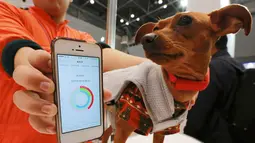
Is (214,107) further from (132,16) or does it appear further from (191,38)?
(132,16)

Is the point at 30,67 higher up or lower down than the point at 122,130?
higher up

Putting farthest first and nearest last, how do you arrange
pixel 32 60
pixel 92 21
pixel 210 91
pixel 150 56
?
1. pixel 92 21
2. pixel 210 91
3. pixel 150 56
4. pixel 32 60

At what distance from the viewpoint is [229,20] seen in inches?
20.7

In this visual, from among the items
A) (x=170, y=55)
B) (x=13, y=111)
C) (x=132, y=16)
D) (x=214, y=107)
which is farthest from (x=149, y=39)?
(x=132, y=16)

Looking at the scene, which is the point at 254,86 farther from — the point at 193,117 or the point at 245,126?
the point at 193,117

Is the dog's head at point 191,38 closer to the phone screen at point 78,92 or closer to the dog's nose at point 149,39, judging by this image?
the dog's nose at point 149,39

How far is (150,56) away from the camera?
48 centimetres

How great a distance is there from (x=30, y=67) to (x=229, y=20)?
1.57 ft

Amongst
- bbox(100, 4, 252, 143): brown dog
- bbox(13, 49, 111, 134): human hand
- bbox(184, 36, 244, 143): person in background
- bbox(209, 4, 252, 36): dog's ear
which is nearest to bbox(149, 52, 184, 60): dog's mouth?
bbox(100, 4, 252, 143): brown dog

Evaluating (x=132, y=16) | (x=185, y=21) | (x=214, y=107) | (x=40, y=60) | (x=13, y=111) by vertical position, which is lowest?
(x=214, y=107)

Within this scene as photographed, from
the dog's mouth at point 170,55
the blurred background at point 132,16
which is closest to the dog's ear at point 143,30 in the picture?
the dog's mouth at point 170,55

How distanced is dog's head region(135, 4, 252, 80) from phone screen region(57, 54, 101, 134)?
18 centimetres

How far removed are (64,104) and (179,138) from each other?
0.70 meters

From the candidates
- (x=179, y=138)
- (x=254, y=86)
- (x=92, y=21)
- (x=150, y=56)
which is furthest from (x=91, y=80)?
(x=92, y=21)
